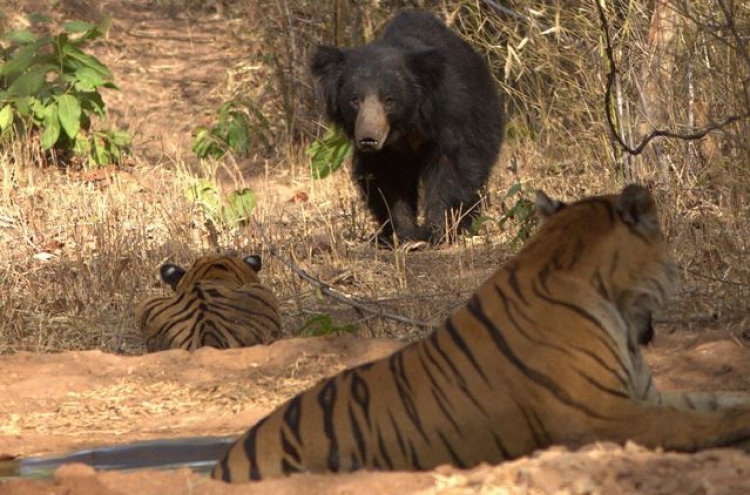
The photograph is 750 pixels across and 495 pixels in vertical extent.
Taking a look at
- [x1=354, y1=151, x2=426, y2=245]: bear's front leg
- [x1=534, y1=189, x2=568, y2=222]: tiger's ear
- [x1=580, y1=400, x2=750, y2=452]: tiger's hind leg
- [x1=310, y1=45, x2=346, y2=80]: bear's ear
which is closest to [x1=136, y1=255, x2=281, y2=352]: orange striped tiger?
[x1=534, y1=189, x2=568, y2=222]: tiger's ear

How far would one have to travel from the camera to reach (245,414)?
6523 millimetres

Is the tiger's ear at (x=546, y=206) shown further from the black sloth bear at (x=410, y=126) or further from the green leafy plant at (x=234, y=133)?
the green leafy plant at (x=234, y=133)

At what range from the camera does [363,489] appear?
4.20 m

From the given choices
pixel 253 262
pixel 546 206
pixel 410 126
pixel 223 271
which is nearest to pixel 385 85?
pixel 410 126

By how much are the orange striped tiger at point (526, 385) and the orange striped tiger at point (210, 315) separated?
9.75 feet

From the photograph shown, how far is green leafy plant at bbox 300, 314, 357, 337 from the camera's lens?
792 cm

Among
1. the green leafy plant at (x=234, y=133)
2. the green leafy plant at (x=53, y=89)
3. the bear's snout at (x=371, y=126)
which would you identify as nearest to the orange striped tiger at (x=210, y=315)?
the bear's snout at (x=371, y=126)

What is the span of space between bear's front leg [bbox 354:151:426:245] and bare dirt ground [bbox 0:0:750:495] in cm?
481

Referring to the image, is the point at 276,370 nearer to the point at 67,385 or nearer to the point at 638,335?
the point at 67,385

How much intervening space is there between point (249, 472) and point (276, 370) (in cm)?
253

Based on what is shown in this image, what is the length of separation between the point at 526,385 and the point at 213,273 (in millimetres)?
3926

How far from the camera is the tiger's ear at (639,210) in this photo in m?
4.72

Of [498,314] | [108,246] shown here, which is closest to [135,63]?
[108,246]

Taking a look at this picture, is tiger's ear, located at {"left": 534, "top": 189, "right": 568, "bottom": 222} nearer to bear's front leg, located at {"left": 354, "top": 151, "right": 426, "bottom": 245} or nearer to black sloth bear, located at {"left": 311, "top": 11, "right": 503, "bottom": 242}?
black sloth bear, located at {"left": 311, "top": 11, "right": 503, "bottom": 242}
